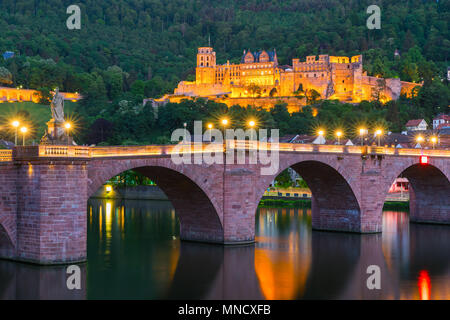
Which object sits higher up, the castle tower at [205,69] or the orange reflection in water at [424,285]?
the castle tower at [205,69]

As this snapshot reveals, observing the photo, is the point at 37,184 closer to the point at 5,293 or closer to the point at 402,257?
the point at 5,293

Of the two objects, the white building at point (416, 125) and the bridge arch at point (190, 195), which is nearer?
the bridge arch at point (190, 195)

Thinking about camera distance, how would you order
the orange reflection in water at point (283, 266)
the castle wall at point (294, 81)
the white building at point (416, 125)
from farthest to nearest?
the castle wall at point (294, 81) < the white building at point (416, 125) < the orange reflection in water at point (283, 266)

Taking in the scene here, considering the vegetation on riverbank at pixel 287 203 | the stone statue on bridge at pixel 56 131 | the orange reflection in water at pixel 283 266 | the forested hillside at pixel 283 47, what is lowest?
the orange reflection in water at pixel 283 266

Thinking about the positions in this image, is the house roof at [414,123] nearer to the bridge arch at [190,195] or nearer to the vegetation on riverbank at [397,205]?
the vegetation on riverbank at [397,205]

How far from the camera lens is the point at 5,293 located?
92.4 ft

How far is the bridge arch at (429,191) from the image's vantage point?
2071 inches

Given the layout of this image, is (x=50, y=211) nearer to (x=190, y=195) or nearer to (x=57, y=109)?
(x=57, y=109)

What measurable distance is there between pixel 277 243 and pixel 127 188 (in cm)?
4067

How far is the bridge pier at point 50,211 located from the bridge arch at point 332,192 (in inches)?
639

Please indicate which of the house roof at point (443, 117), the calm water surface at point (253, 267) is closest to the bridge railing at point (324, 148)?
the calm water surface at point (253, 267)

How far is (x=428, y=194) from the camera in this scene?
55.0 meters

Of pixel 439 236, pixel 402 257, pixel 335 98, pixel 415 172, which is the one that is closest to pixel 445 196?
pixel 415 172

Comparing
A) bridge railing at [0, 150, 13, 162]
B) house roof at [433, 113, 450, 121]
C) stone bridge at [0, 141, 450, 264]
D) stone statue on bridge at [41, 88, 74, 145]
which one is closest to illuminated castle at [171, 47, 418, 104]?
house roof at [433, 113, 450, 121]
